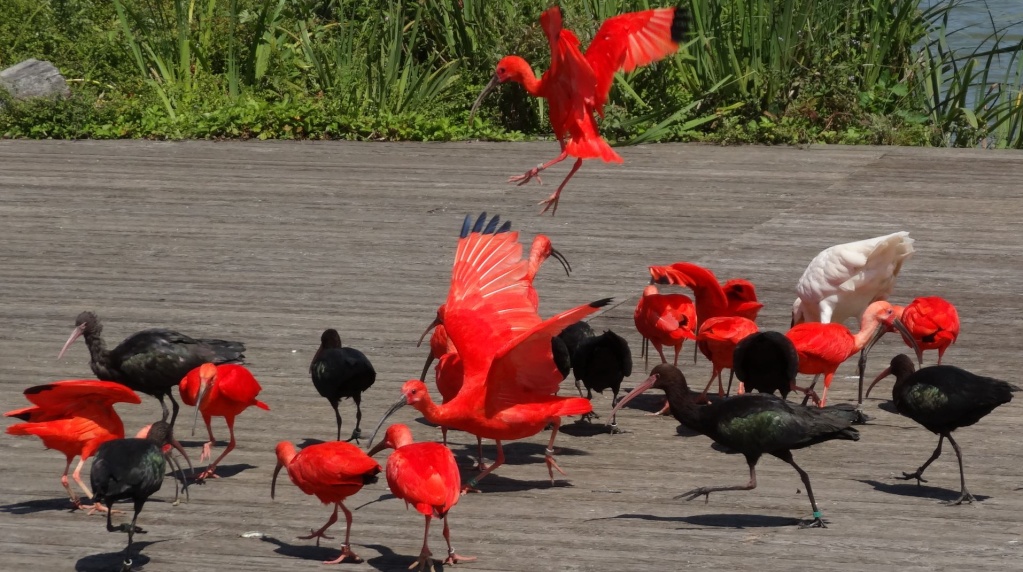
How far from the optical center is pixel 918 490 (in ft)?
18.6

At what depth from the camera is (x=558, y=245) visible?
392 inches

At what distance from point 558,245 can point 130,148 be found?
512cm

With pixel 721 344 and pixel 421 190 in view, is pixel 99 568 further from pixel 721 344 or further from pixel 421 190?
pixel 421 190

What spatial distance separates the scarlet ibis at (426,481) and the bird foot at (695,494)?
1070mm

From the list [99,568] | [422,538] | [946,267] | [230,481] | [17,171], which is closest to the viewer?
[99,568]

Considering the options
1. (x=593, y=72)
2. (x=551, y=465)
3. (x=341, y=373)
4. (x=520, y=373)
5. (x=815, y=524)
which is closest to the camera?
(x=815, y=524)

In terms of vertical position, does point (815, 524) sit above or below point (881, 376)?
below

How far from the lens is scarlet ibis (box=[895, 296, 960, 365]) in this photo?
666 cm

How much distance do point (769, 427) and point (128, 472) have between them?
226cm

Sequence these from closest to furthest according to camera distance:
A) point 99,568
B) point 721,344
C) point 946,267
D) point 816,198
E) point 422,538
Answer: point 99,568 < point 422,538 < point 721,344 < point 946,267 < point 816,198

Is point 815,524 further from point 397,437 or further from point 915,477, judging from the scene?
point 397,437

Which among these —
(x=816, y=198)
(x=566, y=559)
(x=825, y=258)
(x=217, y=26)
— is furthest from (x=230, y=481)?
(x=217, y=26)

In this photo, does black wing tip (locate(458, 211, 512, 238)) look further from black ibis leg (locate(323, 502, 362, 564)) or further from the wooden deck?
black ibis leg (locate(323, 502, 362, 564))

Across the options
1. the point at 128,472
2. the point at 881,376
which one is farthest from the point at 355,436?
the point at 881,376
